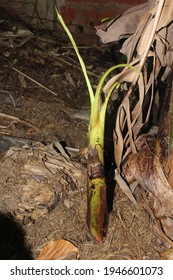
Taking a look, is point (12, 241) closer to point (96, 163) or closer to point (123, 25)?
point (96, 163)

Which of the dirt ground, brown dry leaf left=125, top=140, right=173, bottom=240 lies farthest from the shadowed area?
brown dry leaf left=125, top=140, right=173, bottom=240

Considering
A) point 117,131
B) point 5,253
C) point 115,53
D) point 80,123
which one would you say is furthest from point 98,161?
point 115,53

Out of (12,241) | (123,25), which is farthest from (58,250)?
(123,25)

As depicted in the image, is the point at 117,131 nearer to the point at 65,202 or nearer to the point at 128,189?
the point at 128,189

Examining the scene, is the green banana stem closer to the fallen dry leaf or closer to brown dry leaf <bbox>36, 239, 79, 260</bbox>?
brown dry leaf <bbox>36, 239, 79, 260</bbox>

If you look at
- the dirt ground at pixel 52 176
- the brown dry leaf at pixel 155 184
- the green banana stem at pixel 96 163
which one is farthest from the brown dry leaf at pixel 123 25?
the dirt ground at pixel 52 176

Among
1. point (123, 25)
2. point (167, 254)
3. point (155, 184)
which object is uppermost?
point (123, 25)

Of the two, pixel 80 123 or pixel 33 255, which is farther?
pixel 80 123
